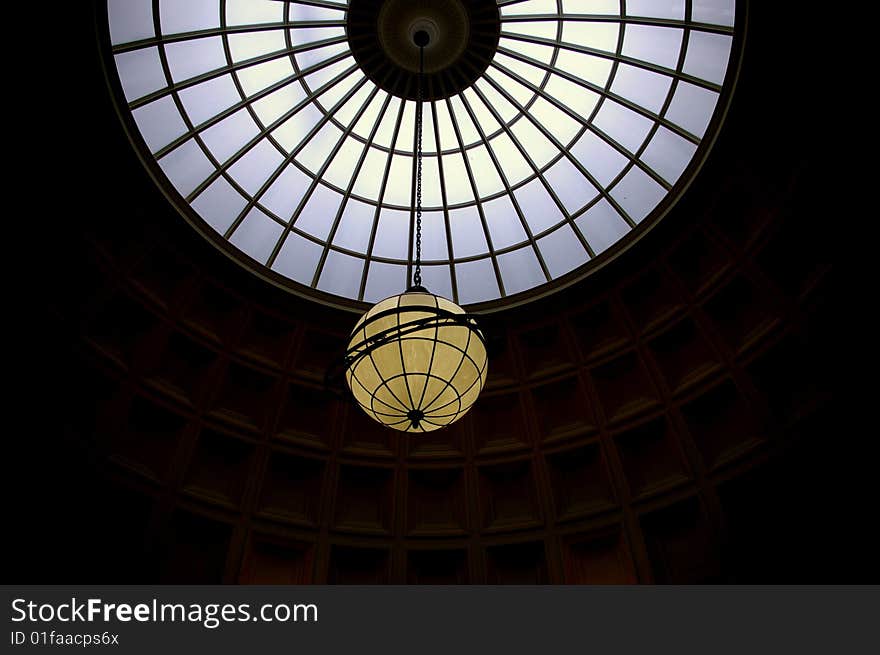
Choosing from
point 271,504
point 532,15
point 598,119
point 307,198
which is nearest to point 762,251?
point 598,119

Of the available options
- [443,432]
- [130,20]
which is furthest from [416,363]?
[130,20]

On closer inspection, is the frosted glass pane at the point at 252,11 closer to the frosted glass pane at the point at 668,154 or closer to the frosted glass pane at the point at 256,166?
the frosted glass pane at the point at 256,166

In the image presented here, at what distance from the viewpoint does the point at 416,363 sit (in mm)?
8133

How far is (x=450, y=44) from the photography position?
39.1 feet

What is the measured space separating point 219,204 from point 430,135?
4.12m

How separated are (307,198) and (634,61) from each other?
6346 mm

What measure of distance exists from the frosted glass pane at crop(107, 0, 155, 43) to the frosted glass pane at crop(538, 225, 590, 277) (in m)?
7.72

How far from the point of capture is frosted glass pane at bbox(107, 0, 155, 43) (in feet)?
33.4

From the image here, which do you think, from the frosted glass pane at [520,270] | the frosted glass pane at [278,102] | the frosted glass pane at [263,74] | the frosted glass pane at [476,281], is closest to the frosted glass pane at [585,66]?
the frosted glass pane at [520,270]

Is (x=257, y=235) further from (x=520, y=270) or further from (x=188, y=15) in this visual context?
(x=520, y=270)

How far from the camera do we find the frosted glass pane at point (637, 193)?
496 inches

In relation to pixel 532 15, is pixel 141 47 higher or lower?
lower

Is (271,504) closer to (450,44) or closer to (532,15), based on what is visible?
(450,44)

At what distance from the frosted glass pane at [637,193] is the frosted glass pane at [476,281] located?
9.34 feet
